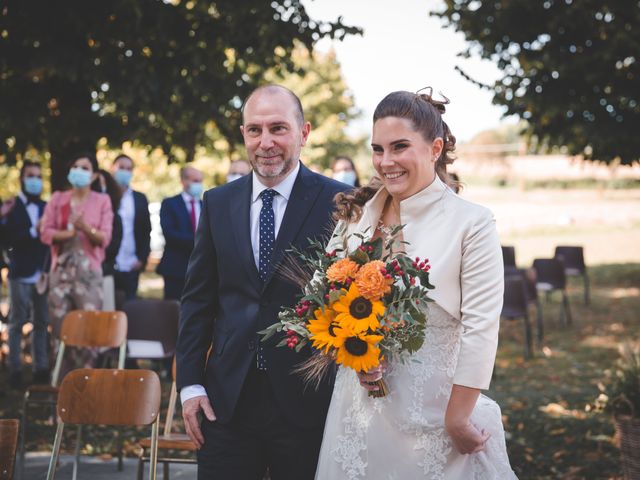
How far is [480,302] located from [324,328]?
54cm

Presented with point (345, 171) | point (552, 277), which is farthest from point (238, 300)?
point (552, 277)

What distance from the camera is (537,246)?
31.0 meters

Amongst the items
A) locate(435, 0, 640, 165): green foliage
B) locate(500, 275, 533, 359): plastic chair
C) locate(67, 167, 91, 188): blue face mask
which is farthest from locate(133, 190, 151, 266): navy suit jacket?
A: locate(435, 0, 640, 165): green foliage

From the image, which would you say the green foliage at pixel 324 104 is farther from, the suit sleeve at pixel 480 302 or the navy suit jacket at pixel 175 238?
the suit sleeve at pixel 480 302

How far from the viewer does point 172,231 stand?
8.78 m

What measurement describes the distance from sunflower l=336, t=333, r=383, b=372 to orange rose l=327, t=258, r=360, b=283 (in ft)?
0.65

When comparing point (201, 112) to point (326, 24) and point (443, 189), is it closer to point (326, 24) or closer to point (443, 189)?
point (326, 24)

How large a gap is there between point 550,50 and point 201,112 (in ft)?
17.7

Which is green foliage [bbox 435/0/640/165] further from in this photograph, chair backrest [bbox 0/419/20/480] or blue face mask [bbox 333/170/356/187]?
chair backrest [bbox 0/419/20/480]

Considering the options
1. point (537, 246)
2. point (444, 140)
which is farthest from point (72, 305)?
point (537, 246)

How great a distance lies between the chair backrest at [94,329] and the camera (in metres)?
6.19

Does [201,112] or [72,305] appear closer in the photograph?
[72,305]

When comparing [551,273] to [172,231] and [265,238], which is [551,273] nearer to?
[172,231]

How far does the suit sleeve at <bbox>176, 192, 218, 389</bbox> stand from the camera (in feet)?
10.7
